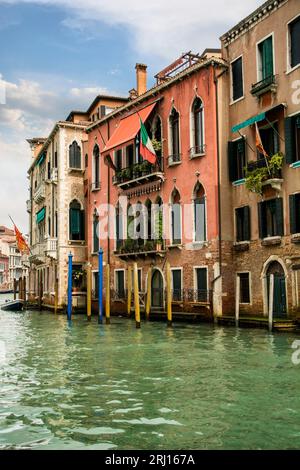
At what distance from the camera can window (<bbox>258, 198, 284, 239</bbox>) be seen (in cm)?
1603

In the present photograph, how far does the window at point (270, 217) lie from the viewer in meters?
16.0

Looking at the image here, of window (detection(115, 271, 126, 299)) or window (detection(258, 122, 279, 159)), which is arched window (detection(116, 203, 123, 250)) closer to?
window (detection(115, 271, 126, 299))

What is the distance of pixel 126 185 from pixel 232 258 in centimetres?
651

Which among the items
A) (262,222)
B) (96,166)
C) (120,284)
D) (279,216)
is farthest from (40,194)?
(279,216)

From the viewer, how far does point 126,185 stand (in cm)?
2311

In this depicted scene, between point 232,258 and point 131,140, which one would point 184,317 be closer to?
point 232,258

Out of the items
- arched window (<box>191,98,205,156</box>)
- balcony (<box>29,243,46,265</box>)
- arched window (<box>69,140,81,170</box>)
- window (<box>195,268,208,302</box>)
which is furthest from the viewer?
balcony (<box>29,243,46,265</box>)

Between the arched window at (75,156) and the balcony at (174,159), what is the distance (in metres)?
8.50

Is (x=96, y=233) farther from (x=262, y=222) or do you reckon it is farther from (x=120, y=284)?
(x=262, y=222)

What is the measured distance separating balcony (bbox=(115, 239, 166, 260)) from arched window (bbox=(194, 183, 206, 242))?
1918 millimetres

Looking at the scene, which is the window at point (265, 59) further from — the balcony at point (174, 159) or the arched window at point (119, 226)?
the arched window at point (119, 226)

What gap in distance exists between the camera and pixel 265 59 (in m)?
16.7

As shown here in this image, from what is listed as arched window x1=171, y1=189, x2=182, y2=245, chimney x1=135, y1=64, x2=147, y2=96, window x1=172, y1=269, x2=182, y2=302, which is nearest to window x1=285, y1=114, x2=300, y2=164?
arched window x1=171, y1=189, x2=182, y2=245
